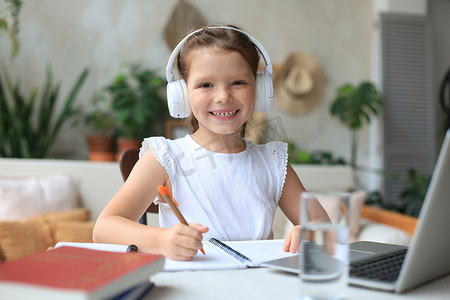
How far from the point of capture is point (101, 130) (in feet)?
10.6

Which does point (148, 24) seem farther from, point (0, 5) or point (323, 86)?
point (323, 86)

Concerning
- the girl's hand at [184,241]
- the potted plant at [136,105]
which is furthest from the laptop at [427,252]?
the potted plant at [136,105]

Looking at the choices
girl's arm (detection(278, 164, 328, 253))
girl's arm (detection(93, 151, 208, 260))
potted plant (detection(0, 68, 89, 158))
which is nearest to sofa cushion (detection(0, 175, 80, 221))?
potted plant (detection(0, 68, 89, 158))

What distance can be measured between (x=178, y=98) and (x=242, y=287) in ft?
2.07

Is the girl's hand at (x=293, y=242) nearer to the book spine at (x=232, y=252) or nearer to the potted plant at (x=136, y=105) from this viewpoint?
the book spine at (x=232, y=252)

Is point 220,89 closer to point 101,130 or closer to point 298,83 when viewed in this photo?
point 101,130

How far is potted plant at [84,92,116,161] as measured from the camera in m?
3.02

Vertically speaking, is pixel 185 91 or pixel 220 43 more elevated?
pixel 220 43

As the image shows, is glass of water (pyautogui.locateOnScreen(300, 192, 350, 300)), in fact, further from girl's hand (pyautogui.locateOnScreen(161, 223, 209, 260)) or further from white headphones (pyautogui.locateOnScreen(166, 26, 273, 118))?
white headphones (pyautogui.locateOnScreen(166, 26, 273, 118))

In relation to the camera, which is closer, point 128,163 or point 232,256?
point 232,256

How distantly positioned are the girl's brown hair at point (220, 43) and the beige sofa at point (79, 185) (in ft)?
4.56

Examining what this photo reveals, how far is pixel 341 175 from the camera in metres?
3.09

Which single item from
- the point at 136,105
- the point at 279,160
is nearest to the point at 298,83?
the point at 136,105

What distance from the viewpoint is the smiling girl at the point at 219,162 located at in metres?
1.10
